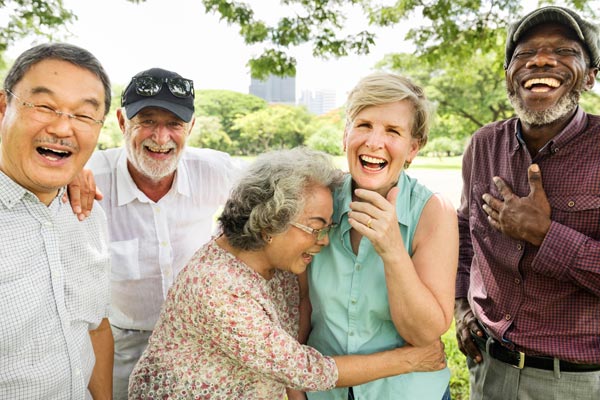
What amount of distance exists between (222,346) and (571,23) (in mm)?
2384

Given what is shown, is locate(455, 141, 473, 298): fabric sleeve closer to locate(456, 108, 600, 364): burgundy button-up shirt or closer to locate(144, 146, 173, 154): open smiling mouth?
locate(456, 108, 600, 364): burgundy button-up shirt

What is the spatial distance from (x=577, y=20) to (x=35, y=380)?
310 centimetres

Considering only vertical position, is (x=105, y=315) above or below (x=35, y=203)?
below

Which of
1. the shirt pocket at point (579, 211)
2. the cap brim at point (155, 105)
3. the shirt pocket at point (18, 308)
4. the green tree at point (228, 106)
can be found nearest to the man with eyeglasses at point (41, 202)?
the shirt pocket at point (18, 308)

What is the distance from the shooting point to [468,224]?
3074mm

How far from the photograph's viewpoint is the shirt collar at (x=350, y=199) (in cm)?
215

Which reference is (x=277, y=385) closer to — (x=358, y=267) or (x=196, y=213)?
(x=358, y=267)

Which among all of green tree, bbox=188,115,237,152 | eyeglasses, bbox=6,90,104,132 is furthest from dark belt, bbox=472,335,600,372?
green tree, bbox=188,115,237,152

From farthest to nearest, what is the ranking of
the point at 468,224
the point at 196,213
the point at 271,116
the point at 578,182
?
the point at 271,116, the point at 196,213, the point at 468,224, the point at 578,182

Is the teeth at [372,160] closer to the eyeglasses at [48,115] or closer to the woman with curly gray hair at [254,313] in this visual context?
the woman with curly gray hair at [254,313]

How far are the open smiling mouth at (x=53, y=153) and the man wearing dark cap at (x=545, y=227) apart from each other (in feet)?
7.08

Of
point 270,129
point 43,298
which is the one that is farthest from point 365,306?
point 270,129

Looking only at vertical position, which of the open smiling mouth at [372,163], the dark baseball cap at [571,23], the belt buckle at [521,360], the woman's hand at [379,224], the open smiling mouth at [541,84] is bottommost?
the belt buckle at [521,360]

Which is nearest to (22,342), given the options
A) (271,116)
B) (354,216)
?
(354,216)
